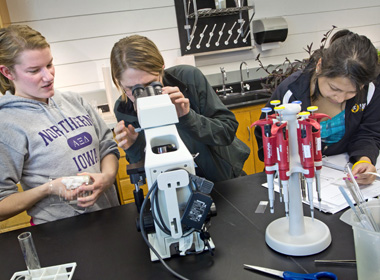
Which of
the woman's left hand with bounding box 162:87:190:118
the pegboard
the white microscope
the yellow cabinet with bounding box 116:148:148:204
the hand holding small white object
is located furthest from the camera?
the pegboard

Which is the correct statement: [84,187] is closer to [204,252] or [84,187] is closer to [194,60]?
[204,252]

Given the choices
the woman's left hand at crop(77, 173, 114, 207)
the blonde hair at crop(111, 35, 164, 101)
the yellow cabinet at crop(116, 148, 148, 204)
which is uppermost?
the blonde hair at crop(111, 35, 164, 101)

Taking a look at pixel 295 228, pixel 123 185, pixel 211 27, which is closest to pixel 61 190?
pixel 295 228

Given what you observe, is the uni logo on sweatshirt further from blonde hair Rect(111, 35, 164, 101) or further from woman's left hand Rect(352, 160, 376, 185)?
woman's left hand Rect(352, 160, 376, 185)

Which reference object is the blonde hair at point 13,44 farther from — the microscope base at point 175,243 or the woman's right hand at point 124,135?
the microscope base at point 175,243

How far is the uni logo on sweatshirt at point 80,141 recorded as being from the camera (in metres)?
1.27

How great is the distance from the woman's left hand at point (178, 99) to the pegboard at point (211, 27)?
209 centimetres

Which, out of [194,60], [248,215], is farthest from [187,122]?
[194,60]

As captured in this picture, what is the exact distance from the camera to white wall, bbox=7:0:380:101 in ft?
9.10

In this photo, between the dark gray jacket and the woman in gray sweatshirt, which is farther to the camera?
the dark gray jacket

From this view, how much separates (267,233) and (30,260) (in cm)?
62

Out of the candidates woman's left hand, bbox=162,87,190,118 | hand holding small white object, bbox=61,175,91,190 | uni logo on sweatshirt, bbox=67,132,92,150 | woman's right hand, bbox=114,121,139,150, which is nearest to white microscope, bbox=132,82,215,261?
woman's left hand, bbox=162,87,190,118

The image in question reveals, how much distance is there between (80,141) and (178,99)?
0.52 meters

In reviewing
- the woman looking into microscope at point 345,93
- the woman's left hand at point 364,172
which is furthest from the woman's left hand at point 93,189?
A: the woman's left hand at point 364,172
